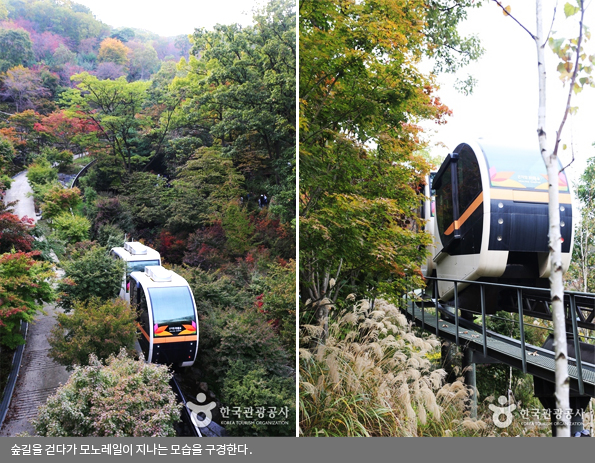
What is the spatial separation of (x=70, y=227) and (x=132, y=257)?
624mm

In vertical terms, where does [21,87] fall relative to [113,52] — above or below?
below

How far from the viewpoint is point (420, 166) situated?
5.46m

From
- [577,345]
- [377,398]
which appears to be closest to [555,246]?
[577,345]

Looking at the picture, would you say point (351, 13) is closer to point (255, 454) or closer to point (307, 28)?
point (307, 28)

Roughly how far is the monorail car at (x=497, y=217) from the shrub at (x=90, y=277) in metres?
3.39

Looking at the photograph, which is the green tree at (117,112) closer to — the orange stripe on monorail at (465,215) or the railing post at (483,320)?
the orange stripe on monorail at (465,215)

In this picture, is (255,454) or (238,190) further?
(238,190)

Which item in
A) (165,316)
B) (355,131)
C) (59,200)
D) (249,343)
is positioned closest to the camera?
(59,200)

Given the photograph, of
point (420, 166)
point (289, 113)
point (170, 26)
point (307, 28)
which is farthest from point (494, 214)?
point (170, 26)

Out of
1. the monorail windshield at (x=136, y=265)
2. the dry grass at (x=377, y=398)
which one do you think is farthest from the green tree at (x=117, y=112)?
the dry grass at (x=377, y=398)

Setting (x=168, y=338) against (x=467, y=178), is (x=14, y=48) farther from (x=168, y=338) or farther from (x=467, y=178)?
(x=467, y=178)

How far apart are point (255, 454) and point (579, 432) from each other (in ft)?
8.32

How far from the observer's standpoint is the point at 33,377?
366cm

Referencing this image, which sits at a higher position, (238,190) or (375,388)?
(238,190)
